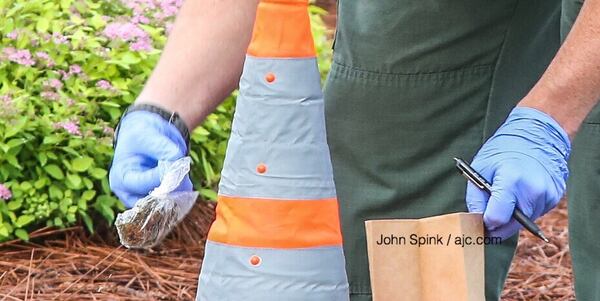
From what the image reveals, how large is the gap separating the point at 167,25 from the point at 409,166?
2.10m

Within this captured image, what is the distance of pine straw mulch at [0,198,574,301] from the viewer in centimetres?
413

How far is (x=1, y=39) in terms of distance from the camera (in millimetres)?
4379

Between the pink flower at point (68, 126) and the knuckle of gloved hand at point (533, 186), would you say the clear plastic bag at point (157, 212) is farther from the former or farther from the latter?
the pink flower at point (68, 126)


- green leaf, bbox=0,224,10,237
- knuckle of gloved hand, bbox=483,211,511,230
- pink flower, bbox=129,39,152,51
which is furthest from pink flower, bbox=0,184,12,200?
knuckle of gloved hand, bbox=483,211,511,230

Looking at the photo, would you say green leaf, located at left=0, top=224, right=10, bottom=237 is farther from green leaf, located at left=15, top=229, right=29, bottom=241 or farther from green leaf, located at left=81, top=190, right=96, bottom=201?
green leaf, located at left=81, top=190, right=96, bottom=201

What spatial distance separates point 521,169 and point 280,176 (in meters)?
0.42

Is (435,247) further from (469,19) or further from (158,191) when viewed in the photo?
(469,19)

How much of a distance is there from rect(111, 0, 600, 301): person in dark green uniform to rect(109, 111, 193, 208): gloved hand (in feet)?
0.42

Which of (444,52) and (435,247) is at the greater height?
(444,52)

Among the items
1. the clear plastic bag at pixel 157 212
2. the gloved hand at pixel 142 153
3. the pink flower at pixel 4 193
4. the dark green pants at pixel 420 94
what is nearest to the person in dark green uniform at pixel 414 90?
the dark green pants at pixel 420 94

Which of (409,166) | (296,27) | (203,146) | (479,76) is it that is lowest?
(203,146)

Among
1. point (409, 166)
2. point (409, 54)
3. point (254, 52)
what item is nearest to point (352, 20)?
point (409, 54)

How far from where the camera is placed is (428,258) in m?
1.98

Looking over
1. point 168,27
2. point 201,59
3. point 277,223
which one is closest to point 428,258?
point 277,223
